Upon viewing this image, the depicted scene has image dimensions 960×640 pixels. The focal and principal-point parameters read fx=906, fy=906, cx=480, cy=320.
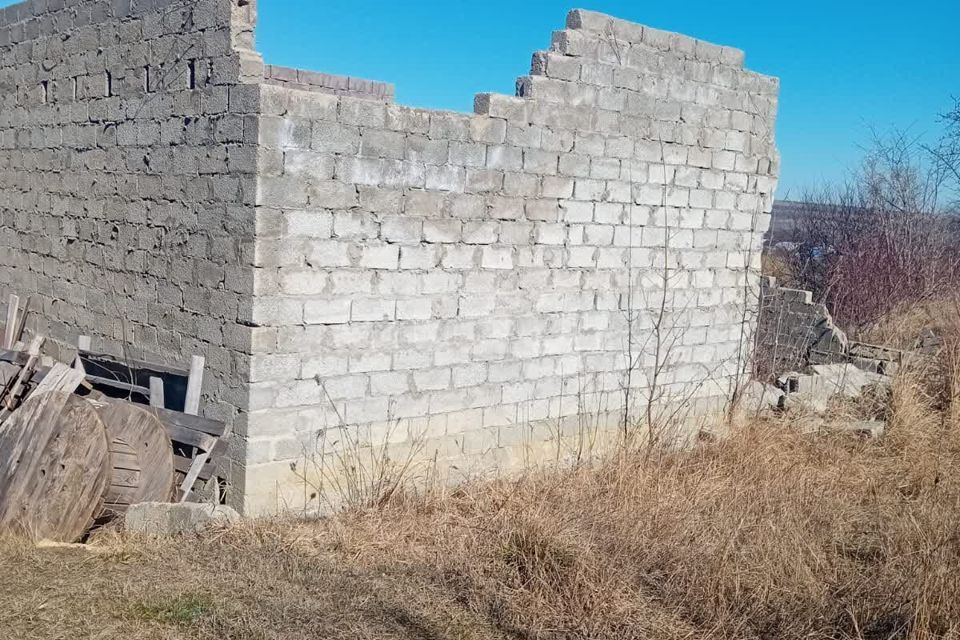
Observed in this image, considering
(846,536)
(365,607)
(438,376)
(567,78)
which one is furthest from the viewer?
(567,78)

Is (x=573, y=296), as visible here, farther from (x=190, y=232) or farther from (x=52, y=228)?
(x=52, y=228)

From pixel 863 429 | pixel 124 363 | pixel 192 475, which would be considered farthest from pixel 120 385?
pixel 863 429

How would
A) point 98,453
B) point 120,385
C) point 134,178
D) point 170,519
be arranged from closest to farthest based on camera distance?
point 170,519, point 98,453, point 120,385, point 134,178

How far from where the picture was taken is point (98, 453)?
5.81 metres

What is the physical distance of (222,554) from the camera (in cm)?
527

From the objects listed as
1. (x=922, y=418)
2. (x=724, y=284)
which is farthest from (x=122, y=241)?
(x=922, y=418)

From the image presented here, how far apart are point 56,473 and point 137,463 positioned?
1.68 feet

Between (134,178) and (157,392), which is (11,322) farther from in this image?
(157,392)

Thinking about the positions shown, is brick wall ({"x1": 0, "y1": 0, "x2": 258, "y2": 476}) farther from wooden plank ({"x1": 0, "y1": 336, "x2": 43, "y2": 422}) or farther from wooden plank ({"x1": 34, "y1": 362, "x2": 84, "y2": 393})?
wooden plank ({"x1": 0, "y1": 336, "x2": 43, "y2": 422})

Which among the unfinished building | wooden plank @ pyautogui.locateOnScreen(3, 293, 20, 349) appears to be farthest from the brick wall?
wooden plank @ pyautogui.locateOnScreen(3, 293, 20, 349)

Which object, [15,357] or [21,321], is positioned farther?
[21,321]

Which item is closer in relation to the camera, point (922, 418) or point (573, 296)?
point (573, 296)

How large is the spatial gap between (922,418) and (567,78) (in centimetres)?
498

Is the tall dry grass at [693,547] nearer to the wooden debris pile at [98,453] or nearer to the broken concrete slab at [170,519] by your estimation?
the broken concrete slab at [170,519]
